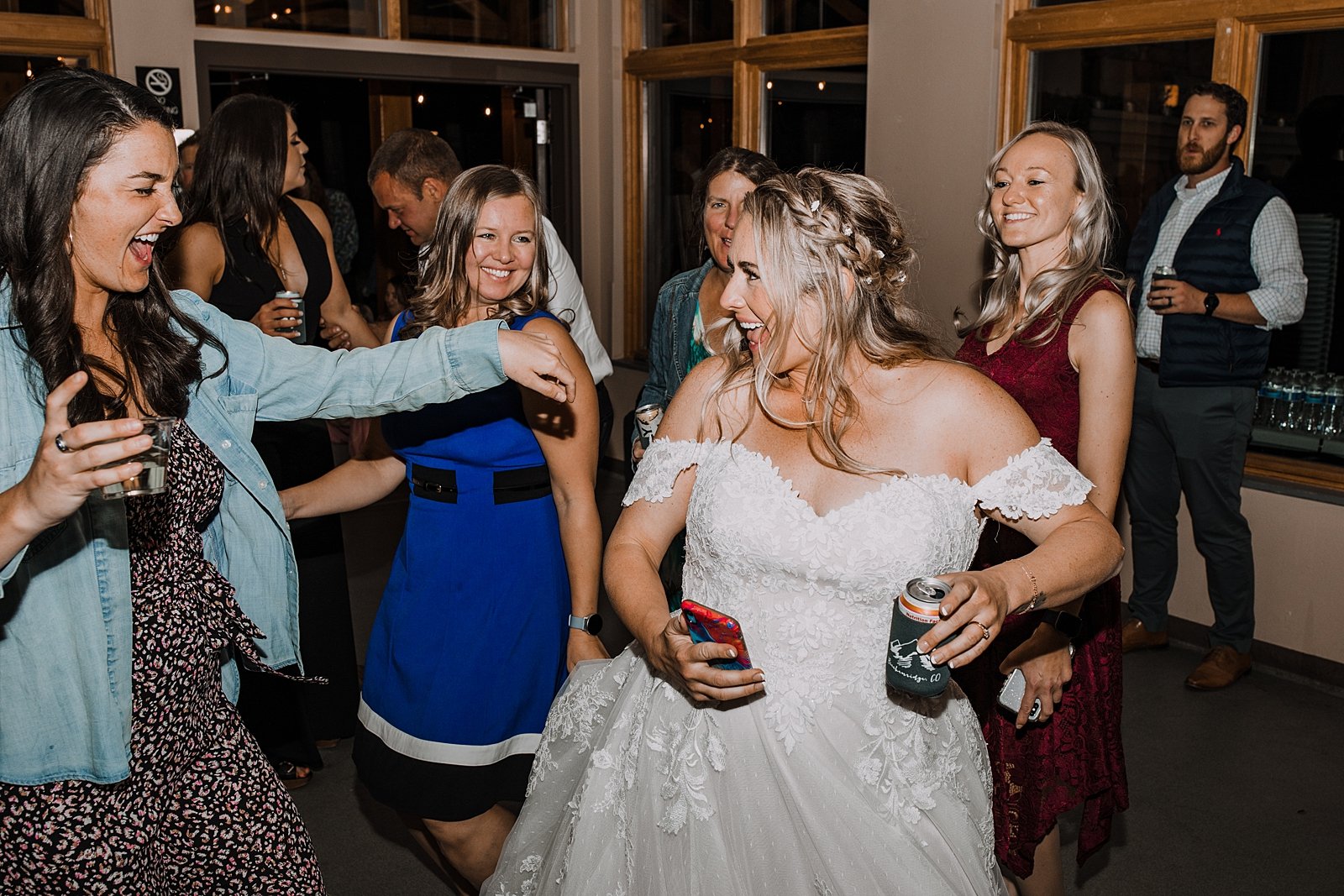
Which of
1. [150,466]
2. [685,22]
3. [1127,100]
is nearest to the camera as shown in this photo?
[150,466]

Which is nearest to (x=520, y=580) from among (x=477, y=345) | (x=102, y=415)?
(x=477, y=345)

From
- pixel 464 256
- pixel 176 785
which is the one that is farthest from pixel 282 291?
pixel 176 785

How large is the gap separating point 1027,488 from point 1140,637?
123 inches

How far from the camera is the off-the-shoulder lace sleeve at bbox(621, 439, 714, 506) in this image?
1.99 metres

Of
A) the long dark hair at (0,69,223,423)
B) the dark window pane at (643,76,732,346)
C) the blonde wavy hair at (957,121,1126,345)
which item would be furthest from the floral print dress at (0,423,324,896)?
the dark window pane at (643,76,732,346)

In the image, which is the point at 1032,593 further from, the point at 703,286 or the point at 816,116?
the point at 816,116

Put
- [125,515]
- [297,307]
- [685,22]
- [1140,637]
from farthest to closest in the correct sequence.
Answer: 1. [685,22]
2. [1140,637]
3. [297,307]
4. [125,515]

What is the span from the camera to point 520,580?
2453mm

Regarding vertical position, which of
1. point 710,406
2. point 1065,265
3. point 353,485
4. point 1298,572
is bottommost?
point 1298,572

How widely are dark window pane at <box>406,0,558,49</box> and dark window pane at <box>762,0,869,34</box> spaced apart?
1.52 metres

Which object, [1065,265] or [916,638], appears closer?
[916,638]

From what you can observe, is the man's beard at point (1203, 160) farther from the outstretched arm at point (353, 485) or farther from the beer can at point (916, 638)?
the beer can at point (916, 638)

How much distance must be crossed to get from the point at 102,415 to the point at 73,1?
4.89 m

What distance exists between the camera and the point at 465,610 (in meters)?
2.42
